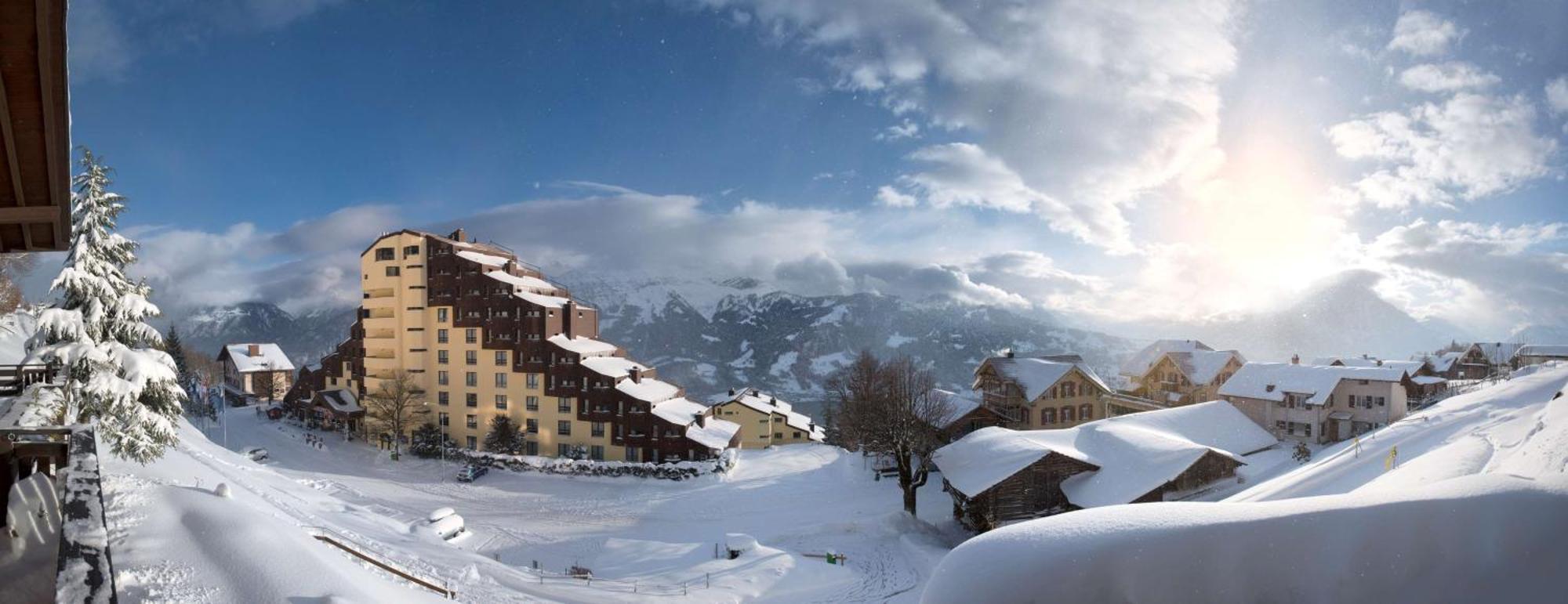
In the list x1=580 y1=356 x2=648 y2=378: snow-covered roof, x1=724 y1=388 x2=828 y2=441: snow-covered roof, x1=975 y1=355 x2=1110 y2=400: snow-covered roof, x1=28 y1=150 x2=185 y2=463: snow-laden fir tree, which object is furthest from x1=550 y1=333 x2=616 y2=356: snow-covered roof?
x1=975 y1=355 x2=1110 y2=400: snow-covered roof

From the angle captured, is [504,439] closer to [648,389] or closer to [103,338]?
[648,389]

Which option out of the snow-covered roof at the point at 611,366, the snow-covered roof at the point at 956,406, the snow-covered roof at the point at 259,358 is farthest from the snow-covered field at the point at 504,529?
the snow-covered roof at the point at 259,358

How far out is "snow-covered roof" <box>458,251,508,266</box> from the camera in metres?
51.4

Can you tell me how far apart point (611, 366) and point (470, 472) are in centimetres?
1190

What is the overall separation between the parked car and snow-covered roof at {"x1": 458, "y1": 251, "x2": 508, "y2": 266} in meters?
16.5

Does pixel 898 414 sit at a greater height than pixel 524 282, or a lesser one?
lesser

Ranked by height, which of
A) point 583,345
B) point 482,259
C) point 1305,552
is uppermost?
point 482,259

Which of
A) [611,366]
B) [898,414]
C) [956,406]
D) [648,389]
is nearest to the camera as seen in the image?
[898,414]

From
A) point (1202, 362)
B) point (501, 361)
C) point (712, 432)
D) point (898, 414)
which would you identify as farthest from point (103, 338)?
point (1202, 362)

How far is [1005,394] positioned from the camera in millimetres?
48000

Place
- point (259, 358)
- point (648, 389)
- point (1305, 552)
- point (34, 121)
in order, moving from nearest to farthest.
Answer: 1. point (1305, 552)
2. point (34, 121)
3. point (648, 389)
4. point (259, 358)

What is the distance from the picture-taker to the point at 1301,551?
425 centimetres

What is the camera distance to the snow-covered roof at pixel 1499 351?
188ft

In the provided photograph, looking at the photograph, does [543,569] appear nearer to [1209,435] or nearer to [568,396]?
[568,396]
